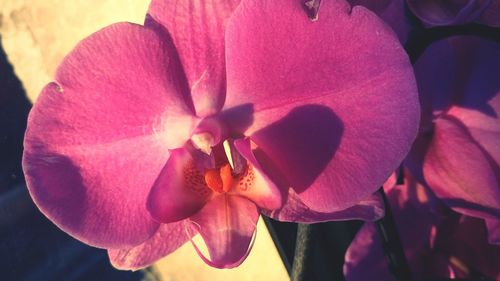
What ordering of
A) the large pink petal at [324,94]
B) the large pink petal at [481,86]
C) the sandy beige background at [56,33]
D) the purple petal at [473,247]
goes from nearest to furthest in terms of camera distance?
1. the large pink petal at [324,94]
2. the large pink petal at [481,86]
3. the purple petal at [473,247]
4. the sandy beige background at [56,33]

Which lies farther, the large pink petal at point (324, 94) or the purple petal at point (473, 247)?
the purple petal at point (473, 247)

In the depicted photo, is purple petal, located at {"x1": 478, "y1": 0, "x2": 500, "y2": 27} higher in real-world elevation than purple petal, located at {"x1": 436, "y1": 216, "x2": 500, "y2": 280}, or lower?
higher

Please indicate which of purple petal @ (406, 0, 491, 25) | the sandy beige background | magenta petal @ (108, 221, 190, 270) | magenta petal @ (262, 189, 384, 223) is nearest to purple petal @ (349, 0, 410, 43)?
purple petal @ (406, 0, 491, 25)

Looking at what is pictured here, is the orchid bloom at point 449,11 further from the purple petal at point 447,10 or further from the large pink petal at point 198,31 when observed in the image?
the large pink petal at point 198,31

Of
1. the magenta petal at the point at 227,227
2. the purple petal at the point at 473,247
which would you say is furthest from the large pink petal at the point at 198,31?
the purple petal at the point at 473,247

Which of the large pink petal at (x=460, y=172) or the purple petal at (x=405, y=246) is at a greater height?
the large pink petal at (x=460, y=172)

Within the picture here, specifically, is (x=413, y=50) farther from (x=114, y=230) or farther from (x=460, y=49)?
(x=114, y=230)

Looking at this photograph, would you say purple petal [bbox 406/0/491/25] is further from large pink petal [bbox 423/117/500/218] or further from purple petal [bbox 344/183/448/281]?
purple petal [bbox 344/183/448/281]
